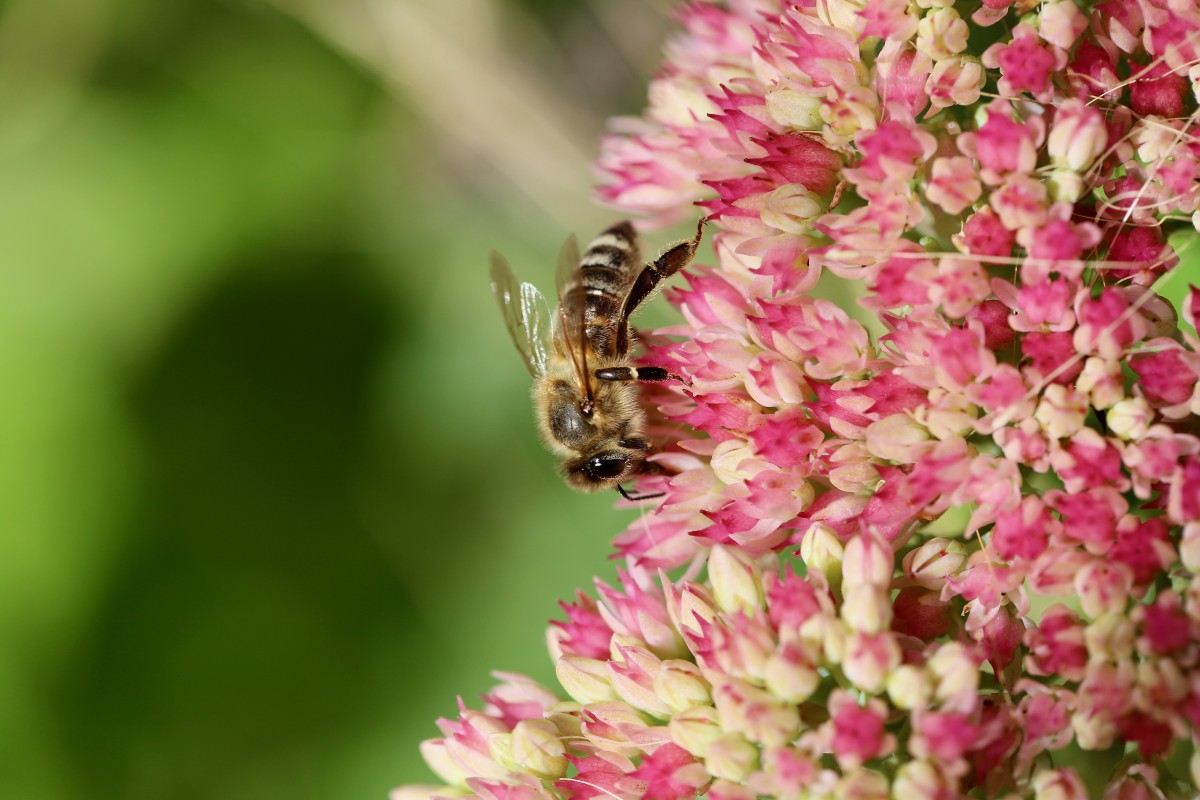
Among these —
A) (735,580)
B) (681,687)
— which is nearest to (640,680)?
(681,687)

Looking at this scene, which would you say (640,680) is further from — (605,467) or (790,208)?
(790,208)

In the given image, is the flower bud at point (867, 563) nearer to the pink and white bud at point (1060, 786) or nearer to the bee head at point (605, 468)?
the pink and white bud at point (1060, 786)

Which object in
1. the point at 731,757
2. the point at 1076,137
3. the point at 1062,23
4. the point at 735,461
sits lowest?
the point at 731,757

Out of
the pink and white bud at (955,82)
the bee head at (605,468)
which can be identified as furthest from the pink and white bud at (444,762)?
the pink and white bud at (955,82)

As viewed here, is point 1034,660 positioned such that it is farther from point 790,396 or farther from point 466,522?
point 466,522

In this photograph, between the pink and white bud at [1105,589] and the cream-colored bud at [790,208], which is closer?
the pink and white bud at [1105,589]

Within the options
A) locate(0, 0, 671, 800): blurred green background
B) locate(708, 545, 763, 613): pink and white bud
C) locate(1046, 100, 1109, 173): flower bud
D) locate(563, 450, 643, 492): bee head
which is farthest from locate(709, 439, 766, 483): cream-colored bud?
locate(0, 0, 671, 800): blurred green background
